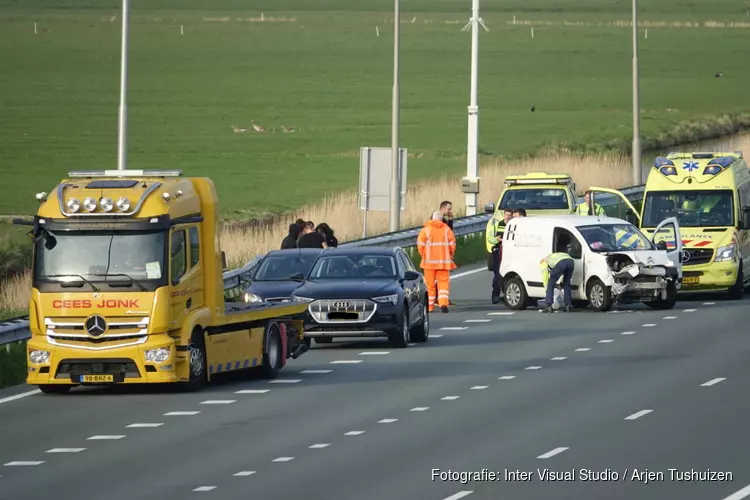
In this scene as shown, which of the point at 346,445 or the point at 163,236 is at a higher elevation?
the point at 163,236

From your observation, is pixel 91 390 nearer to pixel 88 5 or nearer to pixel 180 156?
pixel 180 156

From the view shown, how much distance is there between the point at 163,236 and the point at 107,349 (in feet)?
4.86

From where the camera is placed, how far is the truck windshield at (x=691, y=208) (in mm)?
36312

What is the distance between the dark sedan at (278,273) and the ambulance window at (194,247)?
5.36m

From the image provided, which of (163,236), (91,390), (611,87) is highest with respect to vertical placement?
(611,87)

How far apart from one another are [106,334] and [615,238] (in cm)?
1364

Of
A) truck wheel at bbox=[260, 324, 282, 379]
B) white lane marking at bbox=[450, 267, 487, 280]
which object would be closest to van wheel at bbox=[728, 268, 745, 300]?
white lane marking at bbox=[450, 267, 487, 280]

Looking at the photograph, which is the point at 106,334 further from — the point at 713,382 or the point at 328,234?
the point at 328,234

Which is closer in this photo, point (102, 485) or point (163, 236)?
point (102, 485)

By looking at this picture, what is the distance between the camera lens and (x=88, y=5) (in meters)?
173

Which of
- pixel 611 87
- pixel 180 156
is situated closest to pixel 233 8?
pixel 611 87

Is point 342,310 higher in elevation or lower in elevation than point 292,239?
lower

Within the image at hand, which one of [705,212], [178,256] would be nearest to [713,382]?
[178,256]

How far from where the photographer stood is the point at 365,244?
38938 millimetres
